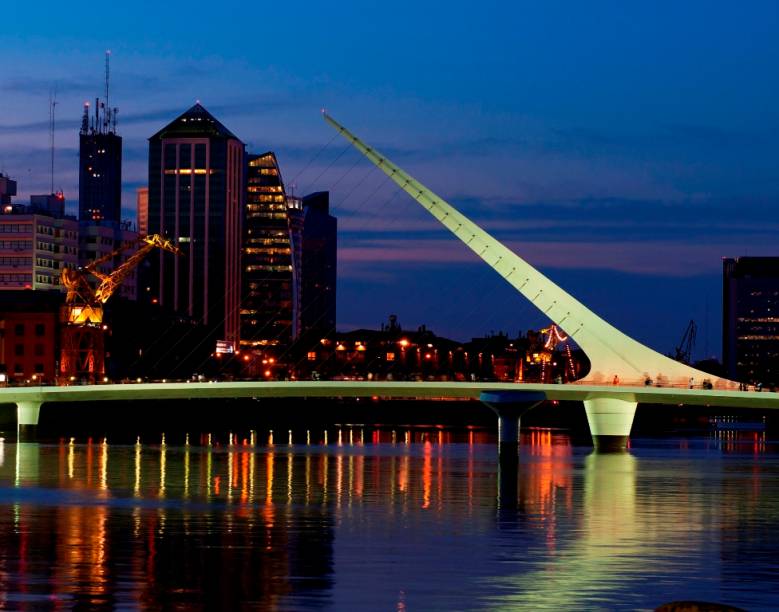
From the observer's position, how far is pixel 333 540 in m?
40.5

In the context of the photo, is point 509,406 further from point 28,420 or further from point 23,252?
point 23,252

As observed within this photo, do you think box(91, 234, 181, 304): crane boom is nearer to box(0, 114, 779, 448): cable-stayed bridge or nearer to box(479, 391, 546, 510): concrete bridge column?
box(0, 114, 779, 448): cable-stayed bridge

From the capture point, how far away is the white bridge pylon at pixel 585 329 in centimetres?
9312

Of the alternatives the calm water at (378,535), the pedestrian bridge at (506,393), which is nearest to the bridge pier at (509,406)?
the pedestrian bridge at (506,393)

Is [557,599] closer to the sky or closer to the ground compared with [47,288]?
closer to the ground

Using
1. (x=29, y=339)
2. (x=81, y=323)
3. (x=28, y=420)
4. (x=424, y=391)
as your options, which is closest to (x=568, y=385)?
(x=424, y=391)

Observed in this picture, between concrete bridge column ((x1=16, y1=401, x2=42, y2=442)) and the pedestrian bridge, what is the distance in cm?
866

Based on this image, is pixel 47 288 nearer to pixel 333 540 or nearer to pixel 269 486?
pixel 269 486

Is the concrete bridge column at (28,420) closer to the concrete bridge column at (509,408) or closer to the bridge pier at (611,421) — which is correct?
the concrete bridge column at (509,408)

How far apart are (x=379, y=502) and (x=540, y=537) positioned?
1223 cm

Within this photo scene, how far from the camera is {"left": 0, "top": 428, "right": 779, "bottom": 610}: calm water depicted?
30109 mm

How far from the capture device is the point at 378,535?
41.9 m

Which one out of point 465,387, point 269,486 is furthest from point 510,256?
point 269,486

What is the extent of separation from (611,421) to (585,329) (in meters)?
5.36
